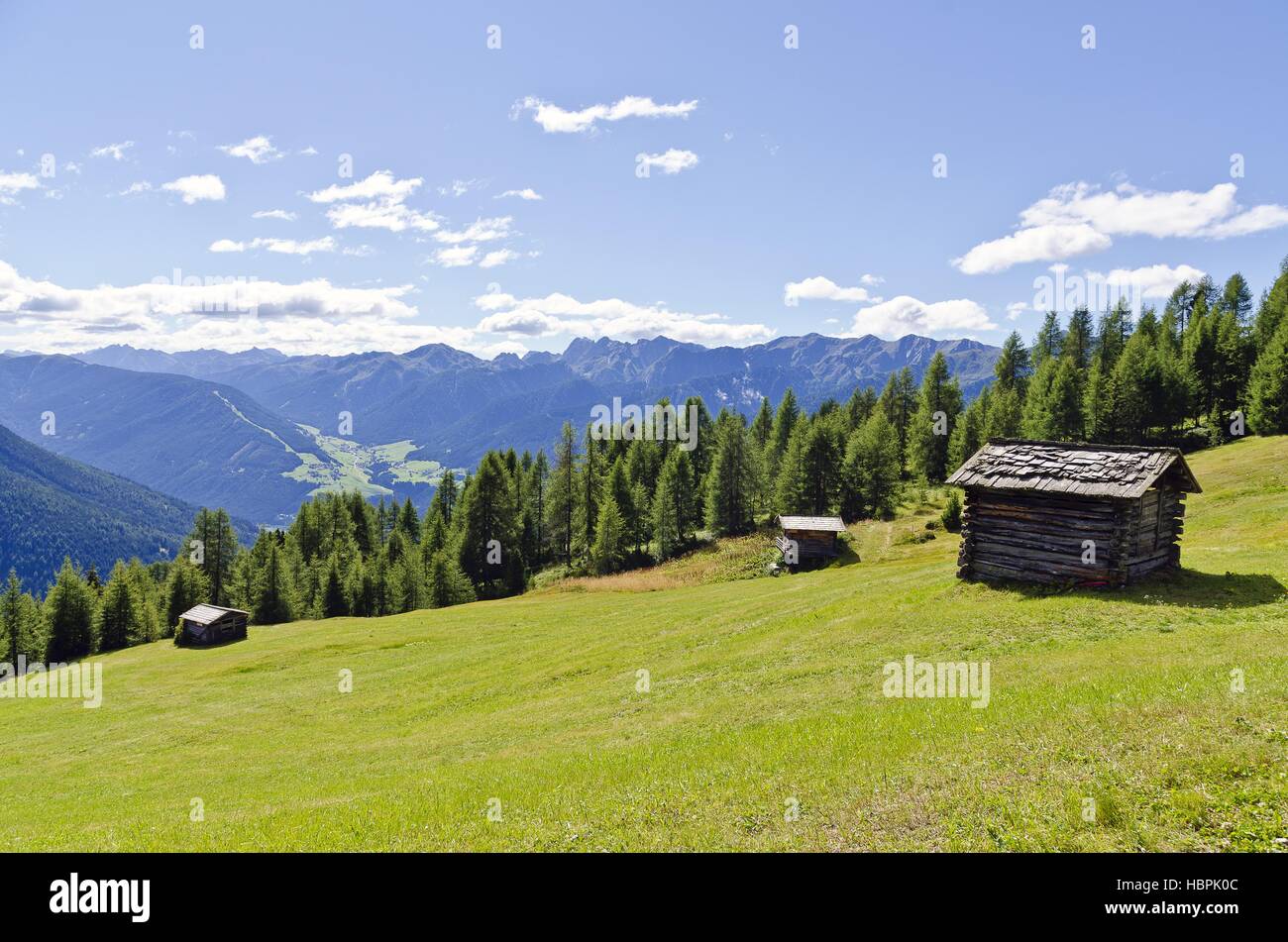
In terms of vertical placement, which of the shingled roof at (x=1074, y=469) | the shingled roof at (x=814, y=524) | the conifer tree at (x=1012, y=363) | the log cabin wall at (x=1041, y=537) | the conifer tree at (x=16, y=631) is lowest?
the conifer tree at (x=16, y=631)

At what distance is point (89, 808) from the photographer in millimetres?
21453

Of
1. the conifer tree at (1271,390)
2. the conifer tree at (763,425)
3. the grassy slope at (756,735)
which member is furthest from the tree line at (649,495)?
the grassy slope at (756,735)

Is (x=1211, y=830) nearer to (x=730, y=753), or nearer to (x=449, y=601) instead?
(x=730, y=753)

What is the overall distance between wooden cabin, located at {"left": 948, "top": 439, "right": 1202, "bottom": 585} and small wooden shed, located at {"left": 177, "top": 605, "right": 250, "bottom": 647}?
240ft

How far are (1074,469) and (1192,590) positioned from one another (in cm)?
607

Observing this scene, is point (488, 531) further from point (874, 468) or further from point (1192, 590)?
point (1192, 590)

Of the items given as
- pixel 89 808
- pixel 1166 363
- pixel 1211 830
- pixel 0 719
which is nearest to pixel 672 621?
pixel 89 808

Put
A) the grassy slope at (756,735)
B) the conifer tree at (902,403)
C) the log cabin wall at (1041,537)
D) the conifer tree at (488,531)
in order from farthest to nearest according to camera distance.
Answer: the conifer tree at (902,403) < the conifer tree at (488,531) < the log cabin wall at (1041,537) < the grassy slope at (756,735)

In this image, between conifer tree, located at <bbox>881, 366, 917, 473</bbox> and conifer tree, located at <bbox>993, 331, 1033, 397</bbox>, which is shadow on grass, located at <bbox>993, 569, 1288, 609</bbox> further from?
conifer tree, located at <bbox>993, 331, 1033, 397</bbox>

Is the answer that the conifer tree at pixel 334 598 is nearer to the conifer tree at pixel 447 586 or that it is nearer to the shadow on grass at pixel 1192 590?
the conifer tree at pixel 447 586

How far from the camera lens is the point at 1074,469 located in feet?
88.9

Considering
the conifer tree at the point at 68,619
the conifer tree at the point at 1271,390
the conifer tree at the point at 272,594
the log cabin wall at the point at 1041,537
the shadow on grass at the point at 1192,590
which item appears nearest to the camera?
the shadow on grass at the point at 1192,590

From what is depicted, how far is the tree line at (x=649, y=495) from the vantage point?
77.9m

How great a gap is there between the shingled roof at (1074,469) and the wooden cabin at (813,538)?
35522mm
